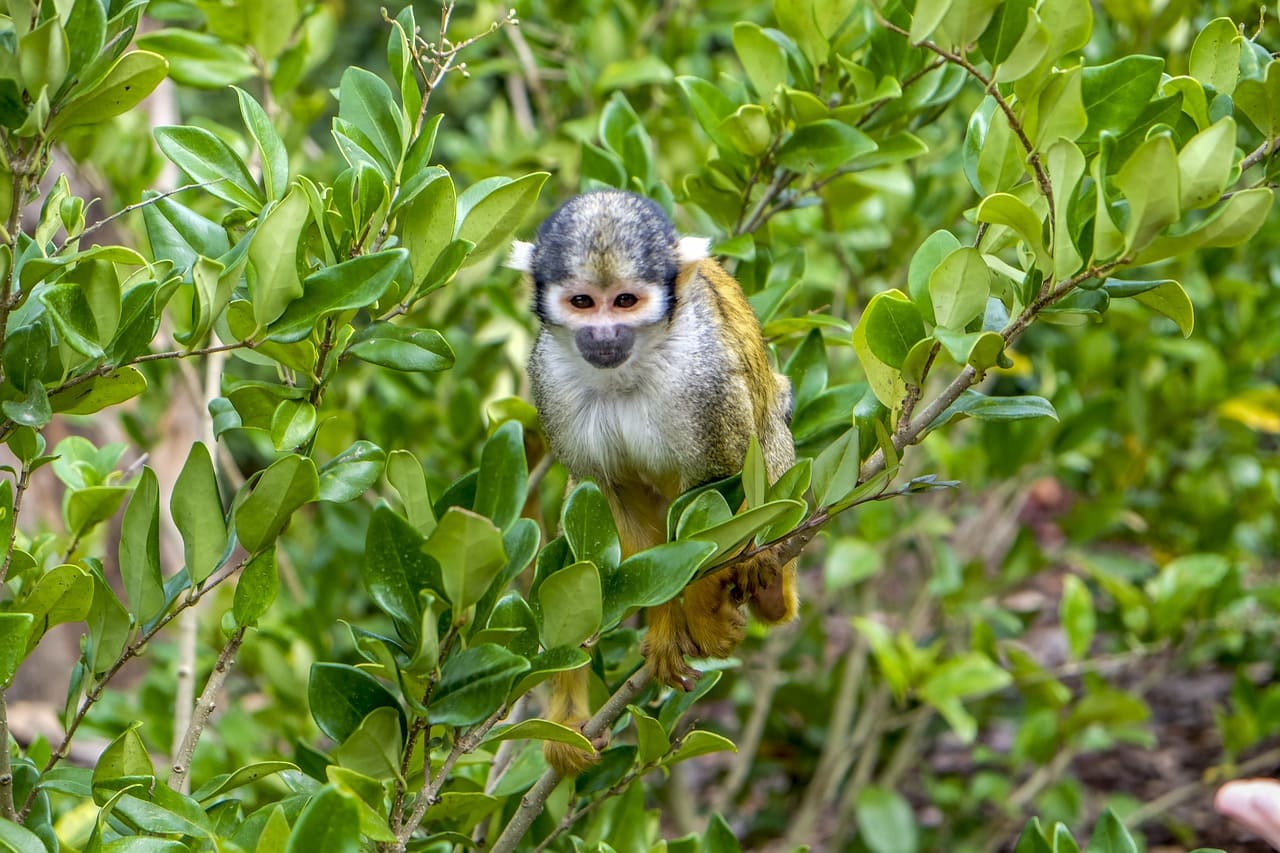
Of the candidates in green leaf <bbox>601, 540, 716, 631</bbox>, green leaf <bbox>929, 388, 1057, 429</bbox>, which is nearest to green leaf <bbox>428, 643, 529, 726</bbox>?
green leaf <bbox>601, 540, 716, 631</bbox>

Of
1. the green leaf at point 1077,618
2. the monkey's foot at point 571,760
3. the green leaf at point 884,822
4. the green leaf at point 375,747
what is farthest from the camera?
the green leaf at point 884,822

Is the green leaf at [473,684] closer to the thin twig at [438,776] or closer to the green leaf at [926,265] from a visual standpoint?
the thin twig at [438,776]

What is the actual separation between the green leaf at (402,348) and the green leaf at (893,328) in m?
0.60

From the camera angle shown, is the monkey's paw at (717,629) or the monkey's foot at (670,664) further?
the monkey's paw at (717,629)

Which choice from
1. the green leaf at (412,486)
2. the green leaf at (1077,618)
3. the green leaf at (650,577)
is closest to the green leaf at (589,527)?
the green leaf at (650,577)

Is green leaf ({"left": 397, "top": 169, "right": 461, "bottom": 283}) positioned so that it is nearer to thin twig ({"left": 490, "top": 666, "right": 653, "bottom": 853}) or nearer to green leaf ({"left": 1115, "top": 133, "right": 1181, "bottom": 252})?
thin twig ({"left": 490, "top": 666, "right": 653, "bottom": 853})

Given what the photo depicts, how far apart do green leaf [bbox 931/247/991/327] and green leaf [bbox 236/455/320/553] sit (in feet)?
2.78

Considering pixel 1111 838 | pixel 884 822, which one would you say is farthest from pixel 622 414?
pixel 884 822

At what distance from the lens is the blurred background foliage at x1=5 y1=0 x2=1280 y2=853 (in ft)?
10.2

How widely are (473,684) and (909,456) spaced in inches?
122

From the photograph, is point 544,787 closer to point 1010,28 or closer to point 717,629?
point 717,629

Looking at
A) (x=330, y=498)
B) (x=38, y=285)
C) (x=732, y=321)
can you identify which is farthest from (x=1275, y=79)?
(x=38, y=285)

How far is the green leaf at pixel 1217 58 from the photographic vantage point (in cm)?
175

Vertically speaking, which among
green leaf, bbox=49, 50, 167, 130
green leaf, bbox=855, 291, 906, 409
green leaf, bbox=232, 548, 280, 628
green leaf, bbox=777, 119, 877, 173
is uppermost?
green leaf, bbox=49, 50, 167, 130
